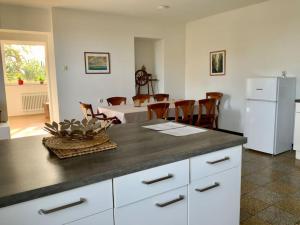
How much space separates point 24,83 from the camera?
27.1 ft

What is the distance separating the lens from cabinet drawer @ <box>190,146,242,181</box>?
1.39m

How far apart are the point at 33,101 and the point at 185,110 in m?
6.20

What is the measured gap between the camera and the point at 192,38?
6293 mm

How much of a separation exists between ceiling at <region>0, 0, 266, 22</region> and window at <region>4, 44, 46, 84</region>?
3.95 metres

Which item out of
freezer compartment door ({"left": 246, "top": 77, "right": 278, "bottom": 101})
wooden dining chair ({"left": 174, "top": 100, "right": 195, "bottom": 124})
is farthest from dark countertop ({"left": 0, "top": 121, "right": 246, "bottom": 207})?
freezer compartment door ({"left": 246, "top": 77, "right": 278, "bottom": 101})

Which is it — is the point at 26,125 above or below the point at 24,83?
below

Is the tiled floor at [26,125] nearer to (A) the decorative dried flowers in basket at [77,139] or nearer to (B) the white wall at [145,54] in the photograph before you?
(B) the white wall at [145,54]

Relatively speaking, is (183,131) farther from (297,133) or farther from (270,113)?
(297,133)

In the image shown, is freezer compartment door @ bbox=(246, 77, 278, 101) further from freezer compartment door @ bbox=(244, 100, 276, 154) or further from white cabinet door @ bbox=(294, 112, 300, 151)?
white cabinet door @ bbox=(294, 112, 300, 151)

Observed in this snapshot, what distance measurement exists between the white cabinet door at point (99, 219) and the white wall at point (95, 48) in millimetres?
4337

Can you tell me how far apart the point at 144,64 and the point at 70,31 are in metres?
2.21

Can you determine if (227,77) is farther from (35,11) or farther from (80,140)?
(80,140)

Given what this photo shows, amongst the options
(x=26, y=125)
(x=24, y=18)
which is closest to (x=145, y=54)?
(x=24, y=18)

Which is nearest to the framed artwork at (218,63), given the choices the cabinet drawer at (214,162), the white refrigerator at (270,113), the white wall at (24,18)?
the white refrigerator at (270,113)
